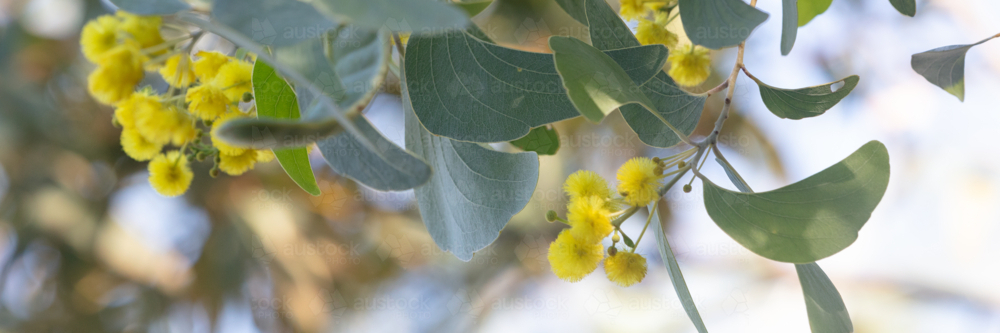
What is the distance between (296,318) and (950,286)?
5.55ft

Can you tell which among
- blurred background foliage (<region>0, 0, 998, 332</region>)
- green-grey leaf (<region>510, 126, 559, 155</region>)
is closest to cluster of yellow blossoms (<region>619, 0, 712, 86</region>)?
green-grey leaf (<region>510, 126, 559, 155</region>)

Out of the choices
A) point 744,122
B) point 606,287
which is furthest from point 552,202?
point 744,122

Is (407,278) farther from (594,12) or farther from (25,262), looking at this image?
(594,12)

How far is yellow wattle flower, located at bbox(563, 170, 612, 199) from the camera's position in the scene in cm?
31

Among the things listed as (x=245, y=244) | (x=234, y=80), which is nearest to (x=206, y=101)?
(x=234, y=80)

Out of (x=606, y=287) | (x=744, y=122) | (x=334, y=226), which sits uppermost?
(x=744, y=122)

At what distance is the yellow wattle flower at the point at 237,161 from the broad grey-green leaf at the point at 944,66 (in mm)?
452

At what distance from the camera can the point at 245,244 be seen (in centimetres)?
146

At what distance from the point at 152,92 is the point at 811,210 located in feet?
1.25

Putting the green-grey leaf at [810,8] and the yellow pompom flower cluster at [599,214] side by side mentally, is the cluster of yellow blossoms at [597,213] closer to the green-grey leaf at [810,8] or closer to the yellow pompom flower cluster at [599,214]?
the yellow pompom flower cluster at [599,214]

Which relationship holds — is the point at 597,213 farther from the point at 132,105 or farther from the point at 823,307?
the point at 132,105

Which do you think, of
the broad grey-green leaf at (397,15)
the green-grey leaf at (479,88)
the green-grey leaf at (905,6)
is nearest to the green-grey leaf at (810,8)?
the green-grey leaf at (905,6)

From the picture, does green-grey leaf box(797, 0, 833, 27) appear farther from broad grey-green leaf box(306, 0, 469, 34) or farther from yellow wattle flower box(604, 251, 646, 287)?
broad grey-green leaf box(306, 0, 469, 34)

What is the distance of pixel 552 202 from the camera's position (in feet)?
4.01
